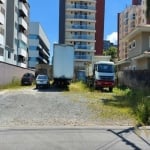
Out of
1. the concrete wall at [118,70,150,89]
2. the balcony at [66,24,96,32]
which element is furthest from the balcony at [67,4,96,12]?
the concrete wall at [118,70,150,89]

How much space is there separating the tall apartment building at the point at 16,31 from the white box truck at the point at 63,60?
25.3 m

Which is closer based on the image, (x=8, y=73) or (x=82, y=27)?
(x=8, y=73)

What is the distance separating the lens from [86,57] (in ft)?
361

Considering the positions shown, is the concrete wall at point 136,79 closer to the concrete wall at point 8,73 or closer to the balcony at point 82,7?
Result: the concrete wall at point 8,73

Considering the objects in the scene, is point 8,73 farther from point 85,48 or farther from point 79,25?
point 79,25

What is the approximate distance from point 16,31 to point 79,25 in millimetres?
38629

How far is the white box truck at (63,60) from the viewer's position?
42094 mm

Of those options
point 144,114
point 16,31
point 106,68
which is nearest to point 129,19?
point 16,31

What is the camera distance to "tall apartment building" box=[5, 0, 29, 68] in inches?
2830

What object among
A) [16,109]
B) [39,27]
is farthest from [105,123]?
[39,27]

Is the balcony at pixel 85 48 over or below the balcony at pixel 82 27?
below

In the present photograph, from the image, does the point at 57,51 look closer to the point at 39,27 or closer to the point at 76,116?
the point at 76,116

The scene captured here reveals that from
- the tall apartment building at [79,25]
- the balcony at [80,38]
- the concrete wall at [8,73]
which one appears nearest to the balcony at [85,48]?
the tall apartment building at [79,25]

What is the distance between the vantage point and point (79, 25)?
11262 centimetres
